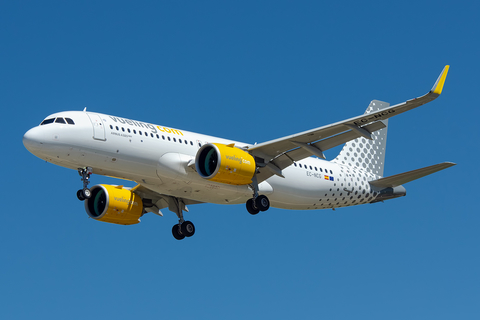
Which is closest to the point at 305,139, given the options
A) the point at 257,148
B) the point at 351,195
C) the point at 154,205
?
the point at 257,148

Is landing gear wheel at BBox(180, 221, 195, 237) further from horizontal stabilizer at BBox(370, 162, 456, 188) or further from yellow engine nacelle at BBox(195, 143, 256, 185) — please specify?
horizontal stabilizer at BBox(370, 162, 456, 188)

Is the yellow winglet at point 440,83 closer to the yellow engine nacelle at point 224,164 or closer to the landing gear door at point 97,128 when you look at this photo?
the yellow engine nacelle at point 224,164

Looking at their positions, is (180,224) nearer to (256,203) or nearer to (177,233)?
(177,233)

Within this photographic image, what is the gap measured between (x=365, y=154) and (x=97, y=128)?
18.6 m

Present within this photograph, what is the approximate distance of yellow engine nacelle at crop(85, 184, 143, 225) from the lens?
37312mm

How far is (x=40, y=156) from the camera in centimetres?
3088

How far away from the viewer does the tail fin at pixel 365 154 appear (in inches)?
1672

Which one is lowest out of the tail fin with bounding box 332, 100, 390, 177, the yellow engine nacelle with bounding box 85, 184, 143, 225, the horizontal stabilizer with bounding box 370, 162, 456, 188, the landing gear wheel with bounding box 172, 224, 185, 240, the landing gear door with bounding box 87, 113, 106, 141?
the landing gear wheel with bounding box 172, 224, 185, 240

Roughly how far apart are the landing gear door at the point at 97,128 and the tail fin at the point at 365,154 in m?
15.9

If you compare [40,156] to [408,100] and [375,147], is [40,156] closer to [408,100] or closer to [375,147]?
[408,100]

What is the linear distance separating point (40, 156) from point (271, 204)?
12.8m

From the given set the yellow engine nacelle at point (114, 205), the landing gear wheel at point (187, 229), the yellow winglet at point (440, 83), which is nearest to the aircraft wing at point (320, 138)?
the yellow winglet at point (440, 83)

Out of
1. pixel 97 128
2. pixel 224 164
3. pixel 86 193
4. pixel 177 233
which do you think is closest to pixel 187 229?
pixel 177 233

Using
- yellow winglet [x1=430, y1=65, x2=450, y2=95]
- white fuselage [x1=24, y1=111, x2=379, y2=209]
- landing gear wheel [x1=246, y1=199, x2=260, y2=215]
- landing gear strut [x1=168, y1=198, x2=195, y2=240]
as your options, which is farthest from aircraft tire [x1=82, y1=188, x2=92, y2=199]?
yellow winglet [x1=430, y1=65, x2=450, y2=95]
